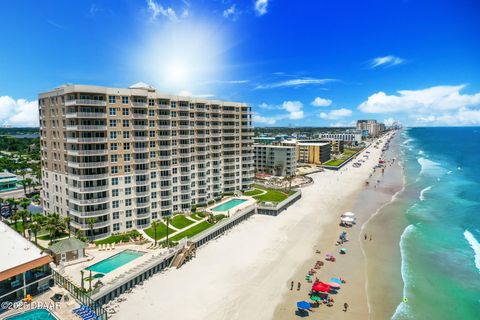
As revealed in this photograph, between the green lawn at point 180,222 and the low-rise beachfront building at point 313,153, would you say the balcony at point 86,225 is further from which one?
the low-rise beachfront building at point 313,153

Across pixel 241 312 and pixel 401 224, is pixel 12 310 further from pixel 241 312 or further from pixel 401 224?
pixel 401 224

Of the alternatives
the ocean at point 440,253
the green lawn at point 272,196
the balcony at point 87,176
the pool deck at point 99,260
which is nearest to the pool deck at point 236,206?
the green lawn at point 272,196

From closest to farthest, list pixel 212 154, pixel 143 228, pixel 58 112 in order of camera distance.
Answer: pixel 58 112
pixel 143 228
pixel 212 154

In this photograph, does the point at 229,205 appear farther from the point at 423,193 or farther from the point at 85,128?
the point at 423,193

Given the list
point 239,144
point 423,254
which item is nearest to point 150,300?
point 423,254

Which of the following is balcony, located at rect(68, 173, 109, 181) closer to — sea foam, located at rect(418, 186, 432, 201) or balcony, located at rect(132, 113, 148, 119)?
balcony, located at rect(132, 113, 148, 119)

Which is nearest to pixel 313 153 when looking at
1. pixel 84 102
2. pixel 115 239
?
pixel 115 239
